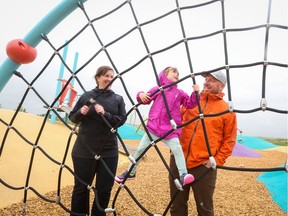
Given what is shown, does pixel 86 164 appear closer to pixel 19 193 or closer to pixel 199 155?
pixel 199 155

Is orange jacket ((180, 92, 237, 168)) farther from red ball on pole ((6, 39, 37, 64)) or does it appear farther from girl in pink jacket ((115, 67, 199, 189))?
red ball on pole ((6, 39, 37, 64))

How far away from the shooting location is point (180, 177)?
1434mm

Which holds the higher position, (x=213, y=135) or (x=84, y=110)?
(x=84, y=110)

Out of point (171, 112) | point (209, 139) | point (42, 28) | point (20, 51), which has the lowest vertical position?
point (209, 139)

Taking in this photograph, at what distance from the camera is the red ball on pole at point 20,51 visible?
1.42 meters

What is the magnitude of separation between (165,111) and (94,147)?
0.47 metres

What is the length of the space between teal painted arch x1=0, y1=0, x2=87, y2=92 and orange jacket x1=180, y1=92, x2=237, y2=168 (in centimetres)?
87

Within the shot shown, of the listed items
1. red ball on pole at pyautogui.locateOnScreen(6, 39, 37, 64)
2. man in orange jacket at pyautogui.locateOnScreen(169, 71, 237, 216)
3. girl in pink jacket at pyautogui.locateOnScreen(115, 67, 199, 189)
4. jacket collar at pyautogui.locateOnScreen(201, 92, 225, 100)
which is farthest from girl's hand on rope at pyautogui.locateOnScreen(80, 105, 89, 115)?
jacket collar at pyautogui.locateOnScreen(201, 92, 225, 100)

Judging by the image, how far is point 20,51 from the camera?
1.43m

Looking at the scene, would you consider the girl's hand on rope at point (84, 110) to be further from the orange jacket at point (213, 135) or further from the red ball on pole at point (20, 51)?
the orange jacket at point (213, 135)

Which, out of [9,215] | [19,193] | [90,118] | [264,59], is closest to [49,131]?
[19,193]

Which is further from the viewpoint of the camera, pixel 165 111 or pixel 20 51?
pixel 165 111

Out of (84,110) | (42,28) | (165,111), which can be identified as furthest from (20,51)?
(165,111)

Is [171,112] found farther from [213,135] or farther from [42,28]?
[42,28]
